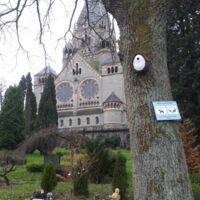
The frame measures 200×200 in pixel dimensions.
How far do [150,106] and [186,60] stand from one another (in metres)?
15.5

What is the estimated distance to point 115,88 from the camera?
227 feet

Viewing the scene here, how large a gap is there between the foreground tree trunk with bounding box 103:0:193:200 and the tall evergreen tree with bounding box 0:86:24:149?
3694 centimetres

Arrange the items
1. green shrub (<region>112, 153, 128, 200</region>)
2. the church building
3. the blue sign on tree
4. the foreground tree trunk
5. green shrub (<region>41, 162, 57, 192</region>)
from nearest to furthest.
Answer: the foreground tree trunk, the blue sign on tree, green shrub (<region>112, 153, 128, 200</region>), green shrub (<region>41, 162, 57, 192</region>), the church building

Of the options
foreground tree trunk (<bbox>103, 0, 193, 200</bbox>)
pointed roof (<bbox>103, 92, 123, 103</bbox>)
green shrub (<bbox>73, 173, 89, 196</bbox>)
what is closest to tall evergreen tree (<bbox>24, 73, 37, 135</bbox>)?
pointed roof (<bbox>103, 92, 123, 103</bbox>)

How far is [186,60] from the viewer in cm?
1995

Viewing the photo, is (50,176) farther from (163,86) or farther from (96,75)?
(96,75)

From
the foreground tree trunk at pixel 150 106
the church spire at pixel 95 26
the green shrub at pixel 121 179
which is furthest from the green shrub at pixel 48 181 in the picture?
the foreground tree trunk at pixel 150 106

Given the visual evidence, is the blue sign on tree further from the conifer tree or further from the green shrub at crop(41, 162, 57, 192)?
the conifer tree

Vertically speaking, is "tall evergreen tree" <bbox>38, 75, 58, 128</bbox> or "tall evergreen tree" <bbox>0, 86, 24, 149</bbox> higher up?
"tall evergreen tree" <bbox>38, 75, 58, 128</bbox>

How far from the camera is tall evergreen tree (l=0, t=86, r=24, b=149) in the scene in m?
41.2

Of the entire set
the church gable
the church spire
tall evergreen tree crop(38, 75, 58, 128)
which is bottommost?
the church spire

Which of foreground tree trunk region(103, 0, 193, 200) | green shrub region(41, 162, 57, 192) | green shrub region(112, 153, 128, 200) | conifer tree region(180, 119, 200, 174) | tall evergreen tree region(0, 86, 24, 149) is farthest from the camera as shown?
tall evergreen tree region(0, 86, 24, 149)

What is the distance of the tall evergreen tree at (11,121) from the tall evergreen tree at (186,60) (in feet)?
80.2

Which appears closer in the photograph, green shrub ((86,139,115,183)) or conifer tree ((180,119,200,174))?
conifer tree ((180,119,200,174))
